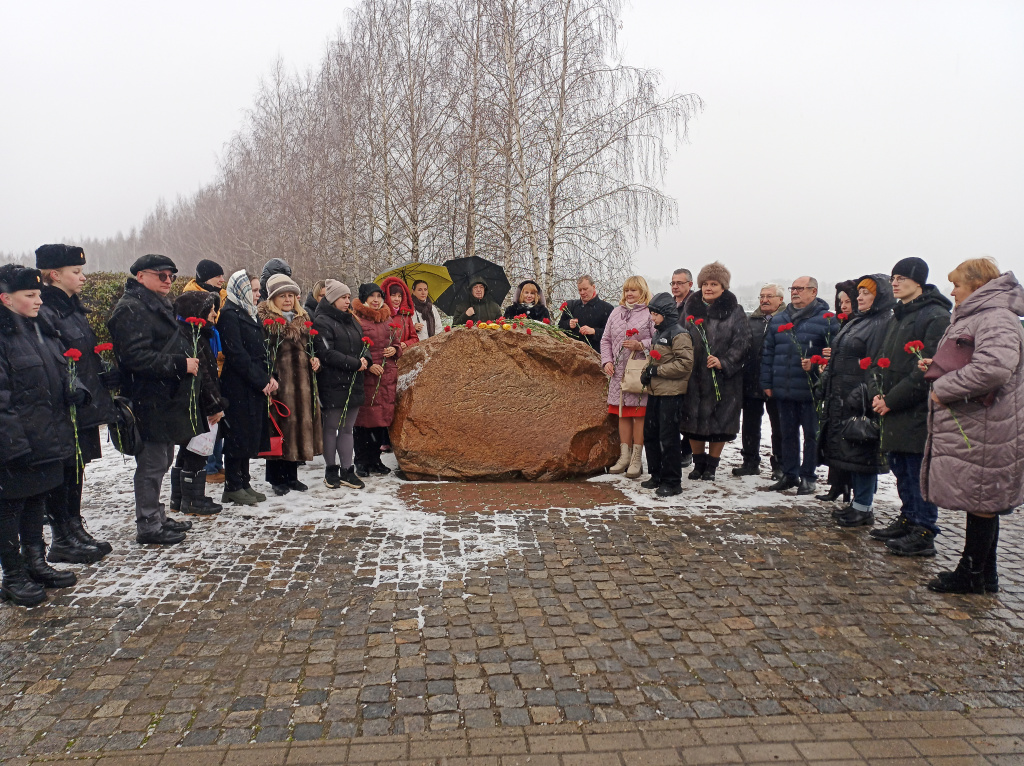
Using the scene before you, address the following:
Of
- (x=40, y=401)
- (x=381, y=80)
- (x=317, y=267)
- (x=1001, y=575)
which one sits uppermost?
(x=381, y=80)

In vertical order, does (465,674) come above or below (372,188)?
below

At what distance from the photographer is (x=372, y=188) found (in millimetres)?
17594

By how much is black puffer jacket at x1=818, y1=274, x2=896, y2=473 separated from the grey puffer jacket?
1057 mm

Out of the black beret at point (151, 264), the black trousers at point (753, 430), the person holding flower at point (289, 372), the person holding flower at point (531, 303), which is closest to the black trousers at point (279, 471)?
the person holding flower at point (289, 372)

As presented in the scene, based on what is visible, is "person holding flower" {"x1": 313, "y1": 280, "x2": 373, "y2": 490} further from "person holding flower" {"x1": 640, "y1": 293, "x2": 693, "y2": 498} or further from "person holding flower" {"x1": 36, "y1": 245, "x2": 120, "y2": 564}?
"person holding flower" {"x1": 640, "y1": 293, "x2": 693, "y2": 498}

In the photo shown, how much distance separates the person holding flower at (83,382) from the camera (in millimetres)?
4391

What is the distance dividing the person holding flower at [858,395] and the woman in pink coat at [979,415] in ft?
3.08

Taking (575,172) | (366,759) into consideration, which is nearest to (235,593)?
(366,759)

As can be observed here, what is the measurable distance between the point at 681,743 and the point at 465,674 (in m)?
1.01

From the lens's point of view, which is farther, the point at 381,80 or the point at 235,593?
the point at 381,80

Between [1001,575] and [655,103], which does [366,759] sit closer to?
[1001,575]

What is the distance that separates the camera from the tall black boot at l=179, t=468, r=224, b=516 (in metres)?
5.57

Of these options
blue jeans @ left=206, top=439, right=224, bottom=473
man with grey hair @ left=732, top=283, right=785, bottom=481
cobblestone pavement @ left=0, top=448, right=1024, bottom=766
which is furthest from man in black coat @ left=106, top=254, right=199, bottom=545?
man with grey hair @ left=732, top=283, right=785, bottom=481

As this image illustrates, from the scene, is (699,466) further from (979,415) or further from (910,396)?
(979,415)
